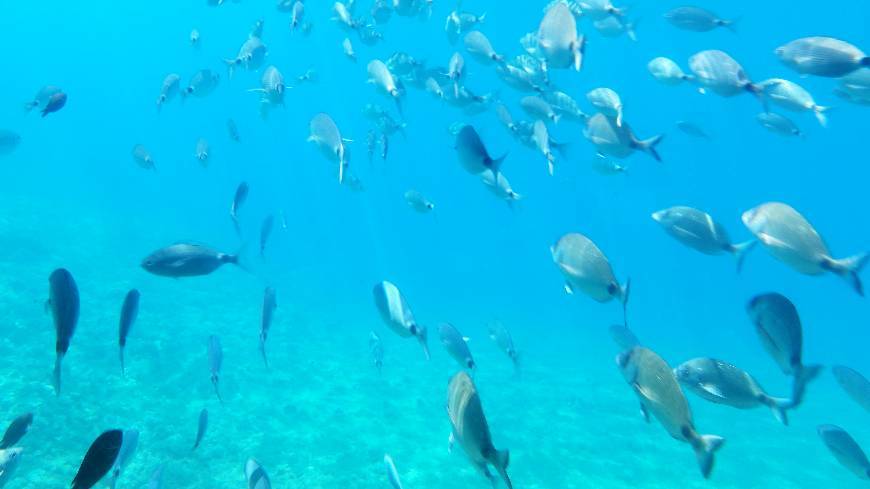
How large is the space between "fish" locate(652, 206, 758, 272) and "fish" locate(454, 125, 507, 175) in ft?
5.61

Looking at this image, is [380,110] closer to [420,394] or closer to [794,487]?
[420,394]

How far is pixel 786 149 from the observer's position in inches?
3142

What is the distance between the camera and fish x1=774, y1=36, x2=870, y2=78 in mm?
4926

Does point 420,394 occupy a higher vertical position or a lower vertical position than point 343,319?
higher

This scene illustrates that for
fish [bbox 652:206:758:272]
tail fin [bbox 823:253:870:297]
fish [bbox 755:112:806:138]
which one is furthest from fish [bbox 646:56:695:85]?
tail fin [bbox 823:253:870:297]

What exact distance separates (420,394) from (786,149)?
8498 centimetres

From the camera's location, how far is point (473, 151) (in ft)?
14.1

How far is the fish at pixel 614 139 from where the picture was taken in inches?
212

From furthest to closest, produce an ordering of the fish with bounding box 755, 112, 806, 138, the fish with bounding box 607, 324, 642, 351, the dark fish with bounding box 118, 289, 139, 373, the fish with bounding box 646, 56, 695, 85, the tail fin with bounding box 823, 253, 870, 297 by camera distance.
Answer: the fish with bounding box 755, 112, 806, 138 → the fish with bounding box 646, 56, 695, 85 → the fish with bounding box 607, 324, 642, 351 → the dark fish with bounding box 118, 289, 139, 373 → the tail fin with bounding box 823, 253, 870, 297

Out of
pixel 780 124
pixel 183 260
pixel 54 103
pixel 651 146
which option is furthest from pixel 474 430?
pixel 780 124

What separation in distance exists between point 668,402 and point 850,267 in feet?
6.09

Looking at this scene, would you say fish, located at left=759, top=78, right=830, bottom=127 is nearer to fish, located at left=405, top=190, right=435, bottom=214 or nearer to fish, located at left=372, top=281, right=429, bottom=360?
fish, located at left=405, top=190, right=435, bottom=214

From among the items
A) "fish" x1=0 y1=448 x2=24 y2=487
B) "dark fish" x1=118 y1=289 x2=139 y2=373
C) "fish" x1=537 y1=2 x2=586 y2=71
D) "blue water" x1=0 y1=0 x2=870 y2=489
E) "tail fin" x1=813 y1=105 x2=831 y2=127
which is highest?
"fish" x1=537 y1=2 x2=586 y2=71

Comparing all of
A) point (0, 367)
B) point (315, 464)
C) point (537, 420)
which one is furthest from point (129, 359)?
point (537, 420)
